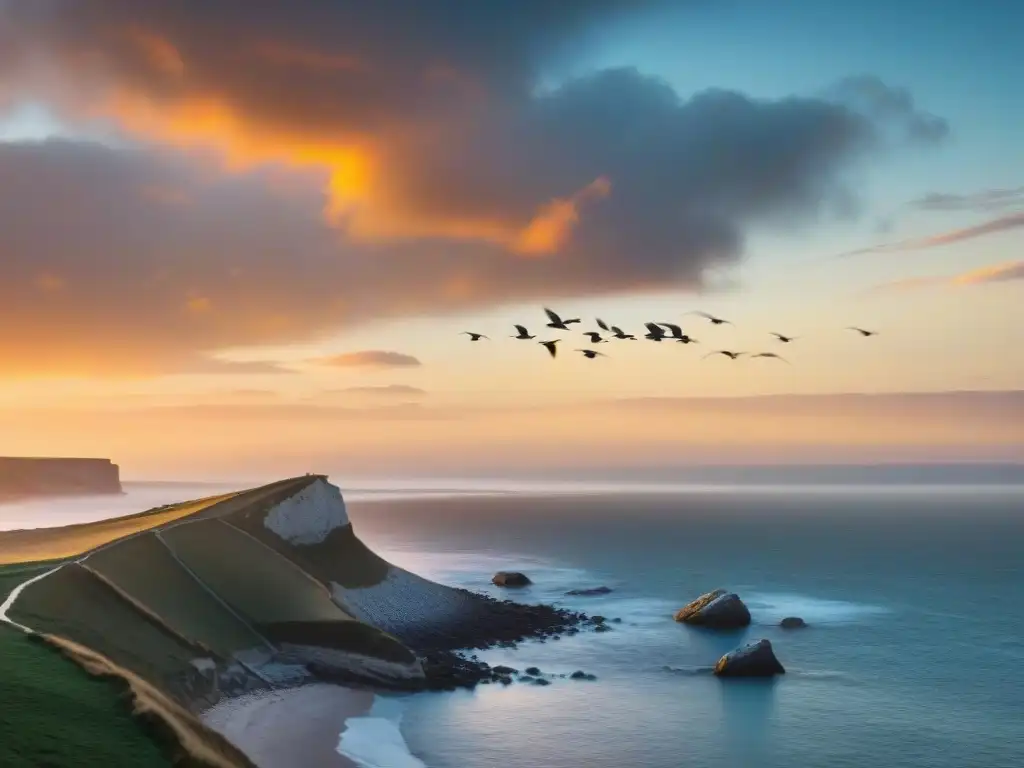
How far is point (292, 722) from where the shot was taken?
5072 centimetres

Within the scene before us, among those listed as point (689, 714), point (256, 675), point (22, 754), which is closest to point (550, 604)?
point (689, 714)

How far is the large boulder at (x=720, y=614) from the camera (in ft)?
302

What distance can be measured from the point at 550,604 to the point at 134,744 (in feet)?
243

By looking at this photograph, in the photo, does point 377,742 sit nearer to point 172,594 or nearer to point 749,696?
point 172,594

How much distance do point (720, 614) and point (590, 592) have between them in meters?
27.8

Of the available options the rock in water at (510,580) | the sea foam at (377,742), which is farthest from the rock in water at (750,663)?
the rock in water at (510,580)

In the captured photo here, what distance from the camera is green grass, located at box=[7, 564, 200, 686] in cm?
4918

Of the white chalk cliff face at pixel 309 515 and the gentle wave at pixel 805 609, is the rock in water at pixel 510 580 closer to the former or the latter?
the gentle wave at pixel 805 609

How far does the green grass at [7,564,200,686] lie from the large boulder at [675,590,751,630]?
55410 millimetres

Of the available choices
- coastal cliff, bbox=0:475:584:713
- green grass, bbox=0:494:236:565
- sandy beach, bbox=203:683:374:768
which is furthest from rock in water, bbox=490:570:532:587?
sandy beach, bbox=203:683:374:768

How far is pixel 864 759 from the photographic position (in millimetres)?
51719

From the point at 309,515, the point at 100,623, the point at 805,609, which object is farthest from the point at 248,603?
the point at 805,609

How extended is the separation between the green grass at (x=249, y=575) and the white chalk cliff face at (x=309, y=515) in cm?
639

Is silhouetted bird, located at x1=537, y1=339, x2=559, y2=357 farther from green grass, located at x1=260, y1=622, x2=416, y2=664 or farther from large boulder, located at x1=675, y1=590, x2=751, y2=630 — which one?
large boulder, located at x1=675, y1=590, x2=751, y2=630
